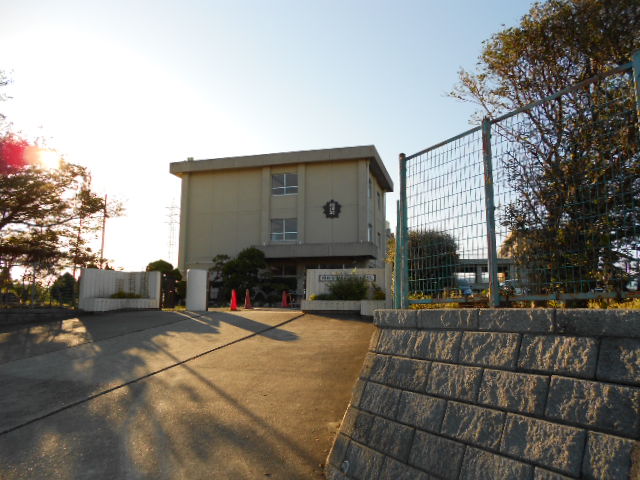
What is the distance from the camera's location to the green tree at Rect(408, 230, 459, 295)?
14.7 feet

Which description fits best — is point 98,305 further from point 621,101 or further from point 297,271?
point 297,271

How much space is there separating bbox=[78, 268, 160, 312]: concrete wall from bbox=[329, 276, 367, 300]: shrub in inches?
273

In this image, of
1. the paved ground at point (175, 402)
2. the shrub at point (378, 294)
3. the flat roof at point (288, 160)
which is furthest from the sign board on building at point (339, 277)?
the flat roof at point (288, 160)

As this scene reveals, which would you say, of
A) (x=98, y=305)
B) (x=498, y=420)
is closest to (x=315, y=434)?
(x=498, y=420)

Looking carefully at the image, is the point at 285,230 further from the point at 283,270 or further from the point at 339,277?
the point at 339,277

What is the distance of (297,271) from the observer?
34.7 meters

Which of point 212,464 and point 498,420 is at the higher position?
point 498,420

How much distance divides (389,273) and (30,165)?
12.7 meters

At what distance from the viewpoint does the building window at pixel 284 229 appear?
34844 millimetres

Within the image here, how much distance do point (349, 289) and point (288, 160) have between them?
21.8m

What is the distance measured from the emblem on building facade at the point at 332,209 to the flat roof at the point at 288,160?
3180 millimetres

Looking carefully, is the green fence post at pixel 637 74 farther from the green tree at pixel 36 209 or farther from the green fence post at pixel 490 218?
the green tree at pixel 36 209

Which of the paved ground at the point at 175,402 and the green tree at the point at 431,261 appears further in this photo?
the green tree at the point at 431,261

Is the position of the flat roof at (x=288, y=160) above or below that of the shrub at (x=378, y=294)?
above
